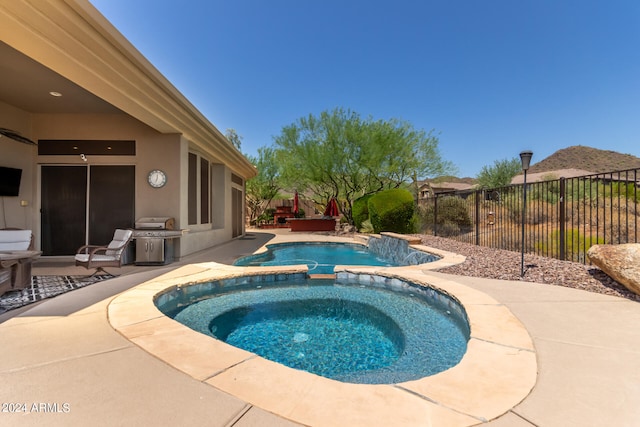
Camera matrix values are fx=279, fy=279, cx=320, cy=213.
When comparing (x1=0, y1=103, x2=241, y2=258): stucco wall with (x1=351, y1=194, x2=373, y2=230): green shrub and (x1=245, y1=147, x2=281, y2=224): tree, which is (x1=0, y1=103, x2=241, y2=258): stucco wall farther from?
(x1=245, y1=147, x2=281, y2=224): tree

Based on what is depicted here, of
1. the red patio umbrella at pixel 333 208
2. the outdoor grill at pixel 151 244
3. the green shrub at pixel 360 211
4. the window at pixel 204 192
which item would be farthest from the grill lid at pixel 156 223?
the red patio umbrella at pixel 333 208

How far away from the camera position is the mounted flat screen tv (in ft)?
18.8

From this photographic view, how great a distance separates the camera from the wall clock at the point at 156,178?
647 centimetres

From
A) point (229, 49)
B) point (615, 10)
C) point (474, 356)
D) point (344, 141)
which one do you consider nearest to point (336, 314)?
point (474, 356)

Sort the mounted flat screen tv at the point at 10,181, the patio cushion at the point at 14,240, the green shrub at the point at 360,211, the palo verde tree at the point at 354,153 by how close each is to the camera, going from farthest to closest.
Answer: the green shrub at the point at 360,211 → the palo verde tree at the point at 354,153 → the mounted flat screen tv at the point at 10,181 → the patio cushion at the point at 14,240

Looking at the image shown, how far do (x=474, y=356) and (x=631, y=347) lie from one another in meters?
1.26

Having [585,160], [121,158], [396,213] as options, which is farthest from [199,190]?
[585,160]

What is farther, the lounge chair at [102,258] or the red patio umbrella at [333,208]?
the red patio umbrella at [333,208]

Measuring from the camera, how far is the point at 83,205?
6.47 meters

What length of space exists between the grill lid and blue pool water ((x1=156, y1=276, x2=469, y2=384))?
2.61 m

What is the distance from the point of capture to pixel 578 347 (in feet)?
6.88

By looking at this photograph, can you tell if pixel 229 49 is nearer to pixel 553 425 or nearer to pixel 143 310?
pixel 143 310

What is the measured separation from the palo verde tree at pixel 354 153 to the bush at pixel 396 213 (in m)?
3.05

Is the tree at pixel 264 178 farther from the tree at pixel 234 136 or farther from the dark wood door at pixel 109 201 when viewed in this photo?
the dark wood door at pixel 109 201
